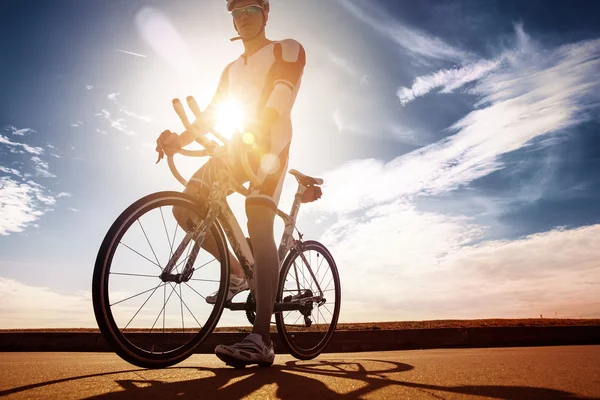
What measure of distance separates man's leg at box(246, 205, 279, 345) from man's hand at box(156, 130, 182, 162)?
647mm

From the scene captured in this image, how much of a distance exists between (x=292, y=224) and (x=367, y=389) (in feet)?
8.14

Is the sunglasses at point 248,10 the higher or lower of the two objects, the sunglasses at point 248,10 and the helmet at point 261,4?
the lower

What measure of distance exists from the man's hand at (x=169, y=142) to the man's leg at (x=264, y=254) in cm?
65

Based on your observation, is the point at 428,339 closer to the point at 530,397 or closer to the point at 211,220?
the point at 211,220

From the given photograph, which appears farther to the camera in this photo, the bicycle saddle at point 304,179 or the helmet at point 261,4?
the bicycle saddle at point 304,179

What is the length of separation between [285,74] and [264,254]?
1316mm

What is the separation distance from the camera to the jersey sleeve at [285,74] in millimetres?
2961

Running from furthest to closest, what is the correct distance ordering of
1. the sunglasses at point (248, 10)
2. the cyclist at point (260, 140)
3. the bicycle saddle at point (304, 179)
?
the bicycle saddle at point (304, 179) → the sunglasses at point (248, 10) → the cyclist at point (260, 140)

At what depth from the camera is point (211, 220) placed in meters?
2.94

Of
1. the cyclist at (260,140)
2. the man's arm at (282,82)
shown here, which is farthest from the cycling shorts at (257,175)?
the man's arm at (282,82)

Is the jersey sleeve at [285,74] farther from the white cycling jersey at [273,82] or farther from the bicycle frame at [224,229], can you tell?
the bicycle frame at [224,229]

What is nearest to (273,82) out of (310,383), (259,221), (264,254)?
(259,221)

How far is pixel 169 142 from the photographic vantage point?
2.92m

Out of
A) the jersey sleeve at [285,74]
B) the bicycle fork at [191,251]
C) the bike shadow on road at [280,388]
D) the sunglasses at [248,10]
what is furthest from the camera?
the sunglasses at [248,10]
